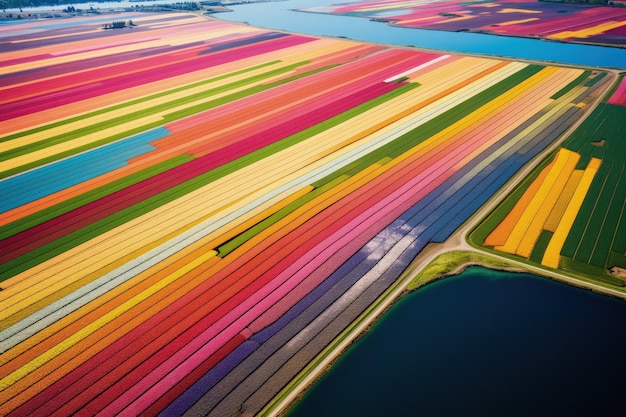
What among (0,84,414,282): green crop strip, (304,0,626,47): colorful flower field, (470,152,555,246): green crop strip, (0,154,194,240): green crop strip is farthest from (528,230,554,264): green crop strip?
(304,0,626,47): colorful flower field

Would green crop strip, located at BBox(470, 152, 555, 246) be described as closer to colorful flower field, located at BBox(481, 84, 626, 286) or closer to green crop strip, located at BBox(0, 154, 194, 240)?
colorful flower field, located at BBox(481, 84, 626, 286)

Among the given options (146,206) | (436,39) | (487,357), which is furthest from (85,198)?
(436,39)

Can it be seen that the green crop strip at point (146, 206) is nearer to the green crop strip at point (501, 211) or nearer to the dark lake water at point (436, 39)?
the green crop strip at point (501, 211)

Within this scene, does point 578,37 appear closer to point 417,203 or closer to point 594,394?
point 417,203

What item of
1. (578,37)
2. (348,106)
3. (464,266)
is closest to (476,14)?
(578,37)

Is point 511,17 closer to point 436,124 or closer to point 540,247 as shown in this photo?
point 436,124
